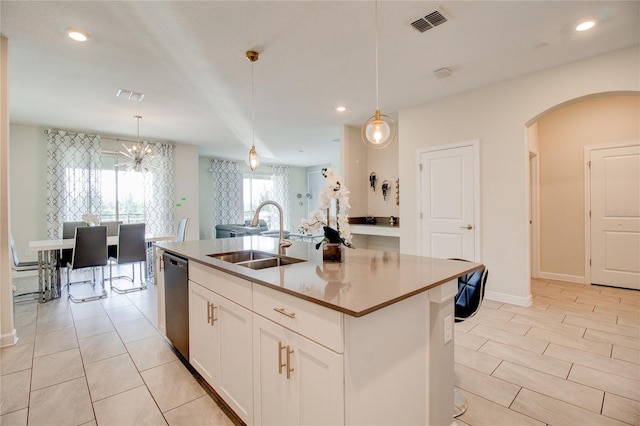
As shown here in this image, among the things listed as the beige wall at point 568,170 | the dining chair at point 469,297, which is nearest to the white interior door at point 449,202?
the beige wall at point 568,170

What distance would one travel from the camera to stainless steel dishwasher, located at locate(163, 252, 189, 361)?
7.16 feet

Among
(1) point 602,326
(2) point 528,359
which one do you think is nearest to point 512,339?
(2) point 528,359

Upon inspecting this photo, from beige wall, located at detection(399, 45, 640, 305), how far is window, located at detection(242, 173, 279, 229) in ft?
22.0

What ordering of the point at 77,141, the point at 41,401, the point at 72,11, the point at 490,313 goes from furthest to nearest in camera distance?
the point at 77,141
the point at 490,313
the point at 72,11
the point at 41,401

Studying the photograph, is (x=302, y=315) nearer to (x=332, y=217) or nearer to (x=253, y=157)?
(x=332, y=217)

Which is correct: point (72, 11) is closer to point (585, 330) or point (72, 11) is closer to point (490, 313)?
point (490, 313)

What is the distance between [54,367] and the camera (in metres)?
2.26

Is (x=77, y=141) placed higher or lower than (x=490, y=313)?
higher

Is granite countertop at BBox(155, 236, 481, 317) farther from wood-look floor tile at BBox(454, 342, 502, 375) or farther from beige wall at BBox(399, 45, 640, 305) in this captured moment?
beige wall at BBox(399, 45, 640, 305)

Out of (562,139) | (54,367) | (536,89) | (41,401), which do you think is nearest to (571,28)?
(536,89)

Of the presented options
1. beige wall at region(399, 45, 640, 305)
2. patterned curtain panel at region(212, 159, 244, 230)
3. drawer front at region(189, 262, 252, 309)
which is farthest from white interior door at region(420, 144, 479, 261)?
patterned curtain panel at region(212, 159, 244, 230)

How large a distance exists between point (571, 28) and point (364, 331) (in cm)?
315

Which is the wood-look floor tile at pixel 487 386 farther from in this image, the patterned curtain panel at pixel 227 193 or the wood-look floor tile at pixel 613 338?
the patterned curtain panel at pixel 227 193

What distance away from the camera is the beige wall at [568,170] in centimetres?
412
